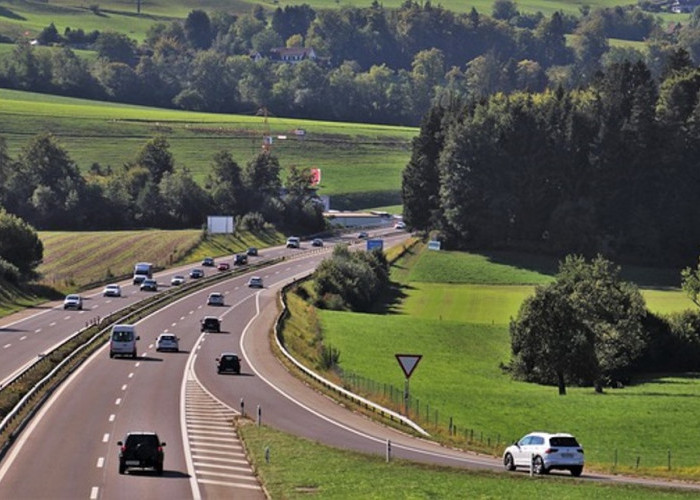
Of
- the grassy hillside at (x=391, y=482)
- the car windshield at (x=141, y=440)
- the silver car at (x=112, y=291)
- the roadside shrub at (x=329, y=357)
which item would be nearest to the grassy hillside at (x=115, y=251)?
the silver car at (x=112, y=291)

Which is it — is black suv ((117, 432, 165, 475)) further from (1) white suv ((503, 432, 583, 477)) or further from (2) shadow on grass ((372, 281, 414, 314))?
(2) shadow on grass ((372, 281, 414, 314))

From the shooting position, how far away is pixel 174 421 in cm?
5850

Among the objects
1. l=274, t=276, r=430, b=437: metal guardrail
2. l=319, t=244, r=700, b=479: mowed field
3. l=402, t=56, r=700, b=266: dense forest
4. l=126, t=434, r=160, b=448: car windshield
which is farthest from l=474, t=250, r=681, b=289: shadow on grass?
l=126, t=434, r=160, b=448: car windshield

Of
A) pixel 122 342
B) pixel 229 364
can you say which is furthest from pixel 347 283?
pixel 229 364

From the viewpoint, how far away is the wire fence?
191 ft

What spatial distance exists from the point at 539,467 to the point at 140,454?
41.4ft

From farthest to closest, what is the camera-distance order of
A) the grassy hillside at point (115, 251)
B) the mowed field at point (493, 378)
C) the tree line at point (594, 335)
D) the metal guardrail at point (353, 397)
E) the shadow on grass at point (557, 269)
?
the shadow on grass at point (557, 269)
the grassy hillside at point (115, 251)
the tree line at point (594, 335)
the mowed field at point (493, 378)
the metal guardrail at point (353, 397)

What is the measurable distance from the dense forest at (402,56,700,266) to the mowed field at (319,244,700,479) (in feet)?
36.9

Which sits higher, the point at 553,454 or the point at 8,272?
the point at 553,454

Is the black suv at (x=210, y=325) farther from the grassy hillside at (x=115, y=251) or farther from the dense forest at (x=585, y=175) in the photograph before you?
the dense forest at (x=585, y=175)

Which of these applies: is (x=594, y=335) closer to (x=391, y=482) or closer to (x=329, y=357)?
(x=329, y=357)

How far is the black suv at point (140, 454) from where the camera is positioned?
45562mm

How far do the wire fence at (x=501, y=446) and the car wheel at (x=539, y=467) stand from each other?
5.55 metres

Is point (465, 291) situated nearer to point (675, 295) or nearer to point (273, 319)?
point (675, 295)
